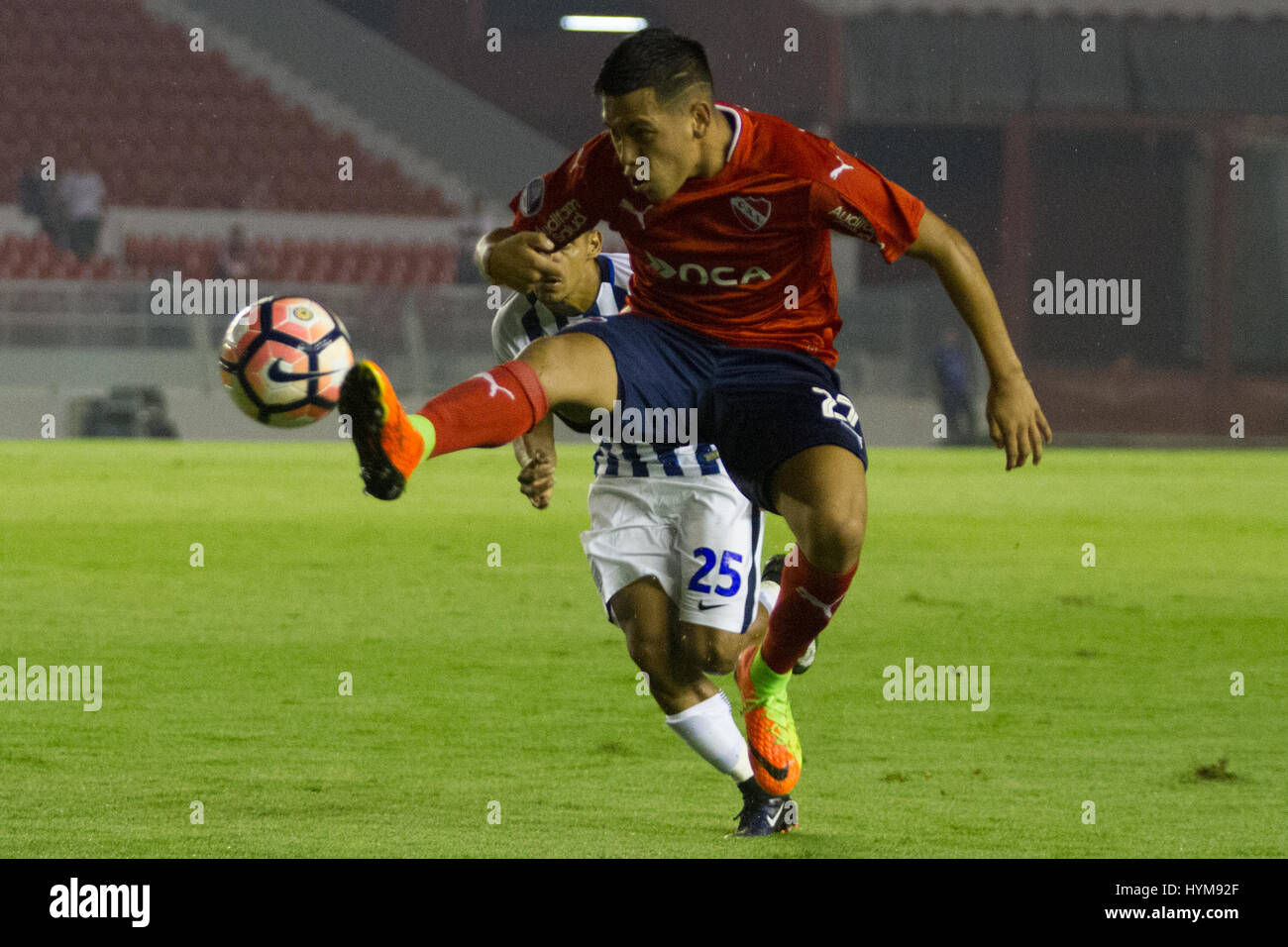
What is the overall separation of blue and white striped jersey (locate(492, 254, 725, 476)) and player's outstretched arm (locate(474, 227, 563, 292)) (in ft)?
1.28

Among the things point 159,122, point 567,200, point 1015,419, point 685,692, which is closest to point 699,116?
point 567,200

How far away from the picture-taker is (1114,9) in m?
20.3

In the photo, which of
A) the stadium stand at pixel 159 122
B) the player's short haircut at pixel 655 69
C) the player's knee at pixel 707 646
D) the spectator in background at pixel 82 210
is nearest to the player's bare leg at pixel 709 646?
the player's knee at pixel 707 646

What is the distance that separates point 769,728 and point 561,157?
748 inches

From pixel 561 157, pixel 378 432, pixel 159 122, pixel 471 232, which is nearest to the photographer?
pixel 378 432

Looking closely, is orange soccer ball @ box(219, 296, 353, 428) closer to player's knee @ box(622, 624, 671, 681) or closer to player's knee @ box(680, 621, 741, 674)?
player's knee @ box(622, 624, 671, 681)

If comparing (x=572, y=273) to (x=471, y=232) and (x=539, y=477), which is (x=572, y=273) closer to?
(x=539, y=477)

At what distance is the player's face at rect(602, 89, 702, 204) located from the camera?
351 cm

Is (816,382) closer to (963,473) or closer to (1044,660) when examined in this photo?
(1044,660)

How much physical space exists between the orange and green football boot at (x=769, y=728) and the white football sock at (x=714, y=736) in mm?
35

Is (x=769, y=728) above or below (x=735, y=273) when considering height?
below

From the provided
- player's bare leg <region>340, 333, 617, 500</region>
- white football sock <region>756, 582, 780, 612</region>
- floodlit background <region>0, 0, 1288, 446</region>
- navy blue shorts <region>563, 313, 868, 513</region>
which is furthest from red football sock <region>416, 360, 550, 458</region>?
floodlit background <region>0, 0, 1288, 446</region>

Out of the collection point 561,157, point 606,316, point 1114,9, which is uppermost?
point 1114,9

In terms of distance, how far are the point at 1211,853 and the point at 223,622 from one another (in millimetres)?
4810
